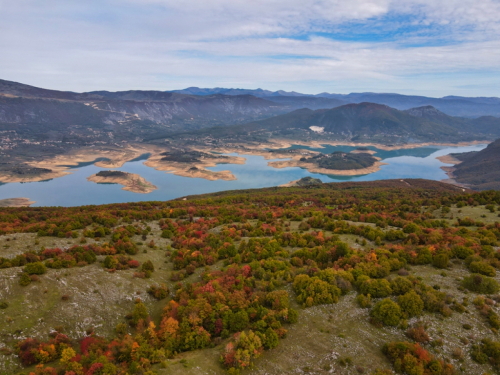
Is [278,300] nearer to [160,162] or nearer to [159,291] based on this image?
[159,291]

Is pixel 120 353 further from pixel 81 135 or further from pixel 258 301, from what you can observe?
pixel 81 135

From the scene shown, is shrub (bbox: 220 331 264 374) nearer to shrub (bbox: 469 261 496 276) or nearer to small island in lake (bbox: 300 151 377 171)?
shrub (bbox: 469 261 496 276)

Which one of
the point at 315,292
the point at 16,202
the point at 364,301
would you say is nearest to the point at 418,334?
the point at 364,301

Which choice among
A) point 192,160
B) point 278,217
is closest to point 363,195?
point 278,217

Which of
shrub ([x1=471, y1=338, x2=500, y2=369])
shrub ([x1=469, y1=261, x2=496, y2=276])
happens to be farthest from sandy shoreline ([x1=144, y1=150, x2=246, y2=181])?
shrub ([x1=471, y1=338, x2=500, y2=369])

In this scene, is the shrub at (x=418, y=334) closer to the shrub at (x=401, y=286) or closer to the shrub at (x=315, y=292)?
the shrub at (x=401, y=286)

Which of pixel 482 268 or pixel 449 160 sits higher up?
pixel 482 268
